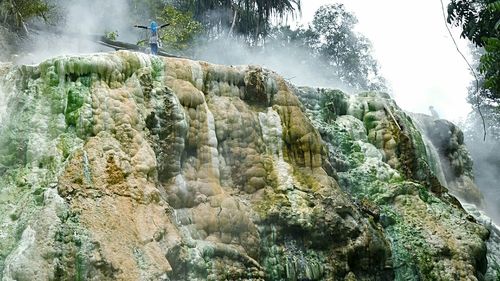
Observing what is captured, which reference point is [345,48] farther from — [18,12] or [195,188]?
[195,188]

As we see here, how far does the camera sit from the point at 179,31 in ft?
70.9

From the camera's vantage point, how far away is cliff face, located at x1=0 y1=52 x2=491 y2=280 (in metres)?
6.85

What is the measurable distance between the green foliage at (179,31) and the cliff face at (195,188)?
34.9 ft

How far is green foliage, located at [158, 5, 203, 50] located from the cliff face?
10641 mm

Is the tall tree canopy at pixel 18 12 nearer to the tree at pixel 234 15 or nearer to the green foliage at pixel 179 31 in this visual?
the green foliage at pixel 179 31

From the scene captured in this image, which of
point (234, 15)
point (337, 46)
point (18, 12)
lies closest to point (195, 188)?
point (18, 12)

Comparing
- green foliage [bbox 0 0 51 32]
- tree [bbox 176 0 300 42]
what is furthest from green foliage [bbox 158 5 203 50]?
green foliage [bbox 0 0 51 32]

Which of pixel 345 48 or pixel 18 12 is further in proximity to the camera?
pixel 345 48

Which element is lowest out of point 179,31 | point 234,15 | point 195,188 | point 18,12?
point 195,188

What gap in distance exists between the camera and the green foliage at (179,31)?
69.4ft

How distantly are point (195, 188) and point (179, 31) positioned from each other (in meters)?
13.9

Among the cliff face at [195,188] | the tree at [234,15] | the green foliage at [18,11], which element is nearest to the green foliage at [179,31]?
the tree at [234,15]

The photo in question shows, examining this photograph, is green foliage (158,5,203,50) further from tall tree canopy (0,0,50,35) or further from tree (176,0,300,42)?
tall tree canopy (0,0,50,35)

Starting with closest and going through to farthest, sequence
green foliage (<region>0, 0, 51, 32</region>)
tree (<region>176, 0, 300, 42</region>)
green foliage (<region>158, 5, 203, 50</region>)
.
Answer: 1. green foliage (<region>0, 0, 51, 32</region>)
2. green foliage (<region>158, 5, 203, 50</region>)
3. tree (<region>176, 0, 300, 42</region>)
